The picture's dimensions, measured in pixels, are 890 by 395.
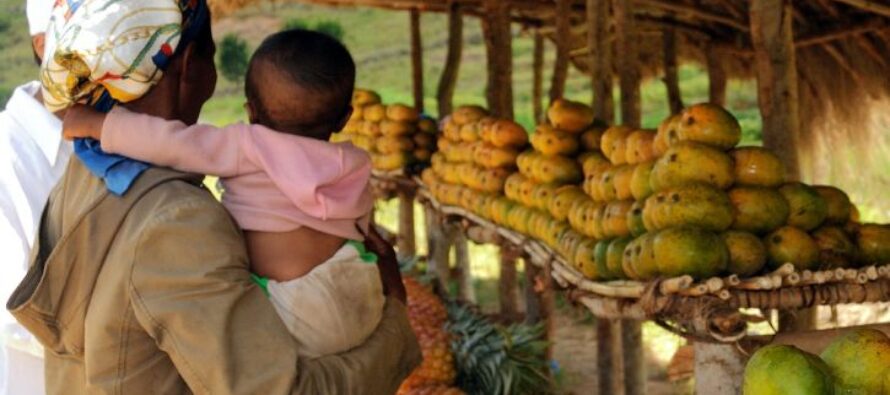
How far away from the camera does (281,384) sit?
5.71 feet

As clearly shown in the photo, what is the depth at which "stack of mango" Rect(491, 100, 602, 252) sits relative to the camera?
4.45 m

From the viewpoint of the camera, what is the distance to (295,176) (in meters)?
1.97

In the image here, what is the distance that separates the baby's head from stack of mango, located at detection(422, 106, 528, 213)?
125 inches

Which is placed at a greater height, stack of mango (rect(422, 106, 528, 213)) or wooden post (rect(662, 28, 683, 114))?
wooden post (rect(662, 28, 683, 114))

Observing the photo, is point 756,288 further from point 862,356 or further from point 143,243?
point 143,243

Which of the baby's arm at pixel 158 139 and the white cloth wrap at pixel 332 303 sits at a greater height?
the baby's arm at pixel 158 139

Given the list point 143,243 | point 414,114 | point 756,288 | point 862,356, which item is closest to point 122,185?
point 143,243

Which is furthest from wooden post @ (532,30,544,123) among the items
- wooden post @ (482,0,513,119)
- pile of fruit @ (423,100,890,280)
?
pile of fruit @ (423,100,890,280)

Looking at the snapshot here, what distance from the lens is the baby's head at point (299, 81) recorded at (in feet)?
6.37

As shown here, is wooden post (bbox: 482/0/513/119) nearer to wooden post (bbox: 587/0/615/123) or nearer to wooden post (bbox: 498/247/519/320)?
wooden post (bbox: 498/247/519/320)

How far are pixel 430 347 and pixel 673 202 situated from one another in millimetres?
2347

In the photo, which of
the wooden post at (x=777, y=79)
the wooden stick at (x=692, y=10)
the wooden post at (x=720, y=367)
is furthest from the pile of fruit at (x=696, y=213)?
the wooden stick at (x=692, y=10)

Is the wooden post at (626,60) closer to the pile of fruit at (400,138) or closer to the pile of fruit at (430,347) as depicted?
the pile of fruit at (430,347)

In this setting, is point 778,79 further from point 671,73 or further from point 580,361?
point 580,361
